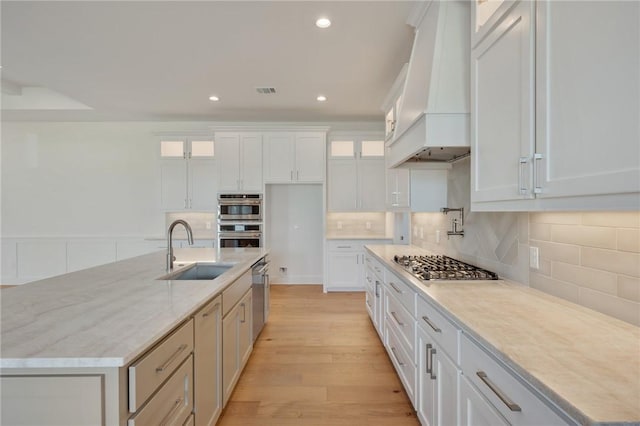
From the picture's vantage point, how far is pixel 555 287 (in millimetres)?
1651

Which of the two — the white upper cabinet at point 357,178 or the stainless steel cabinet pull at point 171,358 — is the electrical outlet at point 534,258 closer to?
the stainless steel cabinet pull at point 171,358

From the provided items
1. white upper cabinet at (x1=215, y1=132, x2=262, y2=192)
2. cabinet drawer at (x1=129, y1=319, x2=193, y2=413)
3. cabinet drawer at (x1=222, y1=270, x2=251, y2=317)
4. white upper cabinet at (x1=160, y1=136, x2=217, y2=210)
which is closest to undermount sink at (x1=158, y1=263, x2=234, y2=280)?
cabinet drawer at (x1=222, y1=270, x2=251, y2=317)

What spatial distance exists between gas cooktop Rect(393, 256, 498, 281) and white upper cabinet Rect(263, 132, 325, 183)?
9.24ft

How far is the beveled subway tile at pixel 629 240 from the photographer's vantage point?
1.23 metres

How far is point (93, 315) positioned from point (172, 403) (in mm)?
501

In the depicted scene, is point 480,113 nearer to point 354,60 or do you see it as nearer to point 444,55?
point 444,55

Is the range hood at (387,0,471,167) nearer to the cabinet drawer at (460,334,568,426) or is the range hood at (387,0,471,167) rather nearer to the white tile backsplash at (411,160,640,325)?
the white tile backsplash at (411,160,640,325)

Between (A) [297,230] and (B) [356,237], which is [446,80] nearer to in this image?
(B) [356,237]

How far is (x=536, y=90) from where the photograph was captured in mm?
1252

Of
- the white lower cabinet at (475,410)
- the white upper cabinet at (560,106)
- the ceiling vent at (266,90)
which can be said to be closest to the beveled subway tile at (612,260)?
the white upper cabinet at (560,106)

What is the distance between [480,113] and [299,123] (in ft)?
13.9

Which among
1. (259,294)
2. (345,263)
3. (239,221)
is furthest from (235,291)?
(345,263)

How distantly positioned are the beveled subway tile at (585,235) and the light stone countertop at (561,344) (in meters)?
0.30

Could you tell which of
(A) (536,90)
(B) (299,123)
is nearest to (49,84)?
(B) (299,123)
